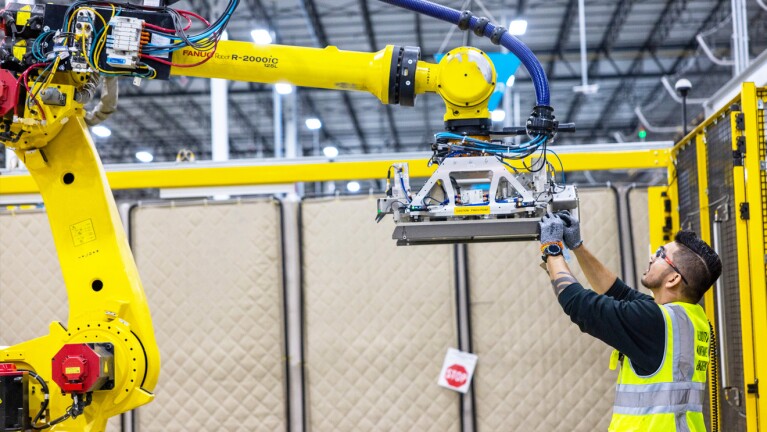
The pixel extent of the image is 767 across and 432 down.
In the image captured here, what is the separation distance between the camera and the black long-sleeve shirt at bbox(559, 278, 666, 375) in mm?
2818

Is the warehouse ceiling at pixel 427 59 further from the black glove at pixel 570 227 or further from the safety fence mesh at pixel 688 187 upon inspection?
the black glove at pixel 570 227

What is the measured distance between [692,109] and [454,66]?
7.59 m

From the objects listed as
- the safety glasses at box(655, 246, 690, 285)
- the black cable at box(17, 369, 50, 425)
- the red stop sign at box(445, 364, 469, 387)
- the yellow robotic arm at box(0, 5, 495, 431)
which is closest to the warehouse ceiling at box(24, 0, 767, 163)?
the red stop sign at box(445, 364, 469, 387)

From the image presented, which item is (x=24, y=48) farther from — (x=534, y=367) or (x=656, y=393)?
(x=534, y=367)

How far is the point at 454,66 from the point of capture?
3.05 meters

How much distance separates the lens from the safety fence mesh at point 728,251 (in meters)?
3.69

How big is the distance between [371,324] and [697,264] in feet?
8.90

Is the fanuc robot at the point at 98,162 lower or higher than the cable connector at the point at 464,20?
lower

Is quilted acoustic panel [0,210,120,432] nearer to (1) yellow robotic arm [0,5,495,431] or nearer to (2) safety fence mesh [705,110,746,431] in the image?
(1) yellow robotic arm [0,5,495,431]

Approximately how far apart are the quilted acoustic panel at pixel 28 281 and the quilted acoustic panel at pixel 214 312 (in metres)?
0.64

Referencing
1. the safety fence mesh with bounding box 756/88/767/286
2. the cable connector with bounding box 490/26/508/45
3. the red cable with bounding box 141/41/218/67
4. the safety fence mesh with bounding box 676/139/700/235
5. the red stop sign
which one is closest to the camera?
the cable connector with bounding box 490/26/508/45

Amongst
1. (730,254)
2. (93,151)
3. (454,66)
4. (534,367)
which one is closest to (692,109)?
(534,367)

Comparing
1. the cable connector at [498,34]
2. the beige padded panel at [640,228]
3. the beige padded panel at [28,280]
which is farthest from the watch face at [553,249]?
the beige padded panel at [28,280]

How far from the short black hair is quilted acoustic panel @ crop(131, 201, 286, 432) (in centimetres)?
301
